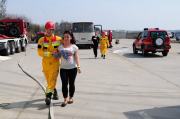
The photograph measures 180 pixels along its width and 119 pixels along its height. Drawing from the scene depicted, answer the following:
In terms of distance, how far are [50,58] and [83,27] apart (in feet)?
Result: 108

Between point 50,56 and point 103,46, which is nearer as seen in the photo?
point 50,56

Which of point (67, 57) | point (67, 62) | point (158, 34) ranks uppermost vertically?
point (67, 57)

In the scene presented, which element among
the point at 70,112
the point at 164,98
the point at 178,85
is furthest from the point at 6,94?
the point at 178,85

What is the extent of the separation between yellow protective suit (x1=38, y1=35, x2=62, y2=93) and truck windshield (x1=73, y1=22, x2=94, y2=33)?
3228 centimetres

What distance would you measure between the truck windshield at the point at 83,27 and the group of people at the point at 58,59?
32296 millimetres

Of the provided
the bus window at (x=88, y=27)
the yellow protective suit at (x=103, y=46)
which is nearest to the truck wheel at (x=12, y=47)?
the yellow protective suit at (x=103, y=46)

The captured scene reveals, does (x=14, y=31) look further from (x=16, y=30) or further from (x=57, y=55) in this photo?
(x=57, y=55)

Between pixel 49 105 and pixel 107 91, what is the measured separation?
9.33ft

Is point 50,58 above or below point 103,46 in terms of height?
above

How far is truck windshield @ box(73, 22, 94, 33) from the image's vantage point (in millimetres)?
42594

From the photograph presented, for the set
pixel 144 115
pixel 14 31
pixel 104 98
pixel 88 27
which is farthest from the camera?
pixel 88 27

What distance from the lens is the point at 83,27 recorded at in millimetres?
42812

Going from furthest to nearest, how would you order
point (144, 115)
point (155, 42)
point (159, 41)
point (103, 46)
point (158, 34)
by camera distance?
point (158, 34)
point (159, 41)
point (155, 42)
point (103, 46)
point (144, 115)

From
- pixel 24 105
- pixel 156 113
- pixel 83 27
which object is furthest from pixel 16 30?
pixel 156 113
